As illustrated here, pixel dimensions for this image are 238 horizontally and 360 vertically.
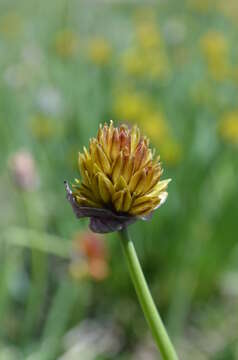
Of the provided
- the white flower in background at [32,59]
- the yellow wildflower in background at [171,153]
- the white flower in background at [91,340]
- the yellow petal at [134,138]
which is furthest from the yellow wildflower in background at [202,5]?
the yellow petal at [134,138]

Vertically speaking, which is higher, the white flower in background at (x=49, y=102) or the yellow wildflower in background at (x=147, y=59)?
the yellow wildflower in background at (x=147, y=59)

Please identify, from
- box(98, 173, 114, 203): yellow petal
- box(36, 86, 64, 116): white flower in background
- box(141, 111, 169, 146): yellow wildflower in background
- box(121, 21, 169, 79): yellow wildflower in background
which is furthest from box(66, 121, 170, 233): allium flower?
box(121, 21, 169, 79): yellow wildflower in background

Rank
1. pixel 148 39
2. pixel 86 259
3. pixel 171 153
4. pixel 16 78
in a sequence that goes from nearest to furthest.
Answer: pixel 86 259 < pixel 171 153 < pixel 16 78 < pixel 148 39

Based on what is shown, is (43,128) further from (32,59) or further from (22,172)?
(32,59)

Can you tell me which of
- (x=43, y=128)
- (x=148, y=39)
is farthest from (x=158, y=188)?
(x=148, y=39)

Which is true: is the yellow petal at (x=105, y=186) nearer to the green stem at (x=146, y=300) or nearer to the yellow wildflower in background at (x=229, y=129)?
the green stem at (x=146, y=300)

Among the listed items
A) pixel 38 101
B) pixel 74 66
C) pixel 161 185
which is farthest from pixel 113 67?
pixel 161 185

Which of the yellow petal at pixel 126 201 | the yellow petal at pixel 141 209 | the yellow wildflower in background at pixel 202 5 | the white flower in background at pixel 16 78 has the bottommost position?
the yellow petal at pixel 141 209

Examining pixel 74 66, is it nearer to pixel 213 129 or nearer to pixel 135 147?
pixel 213 129
